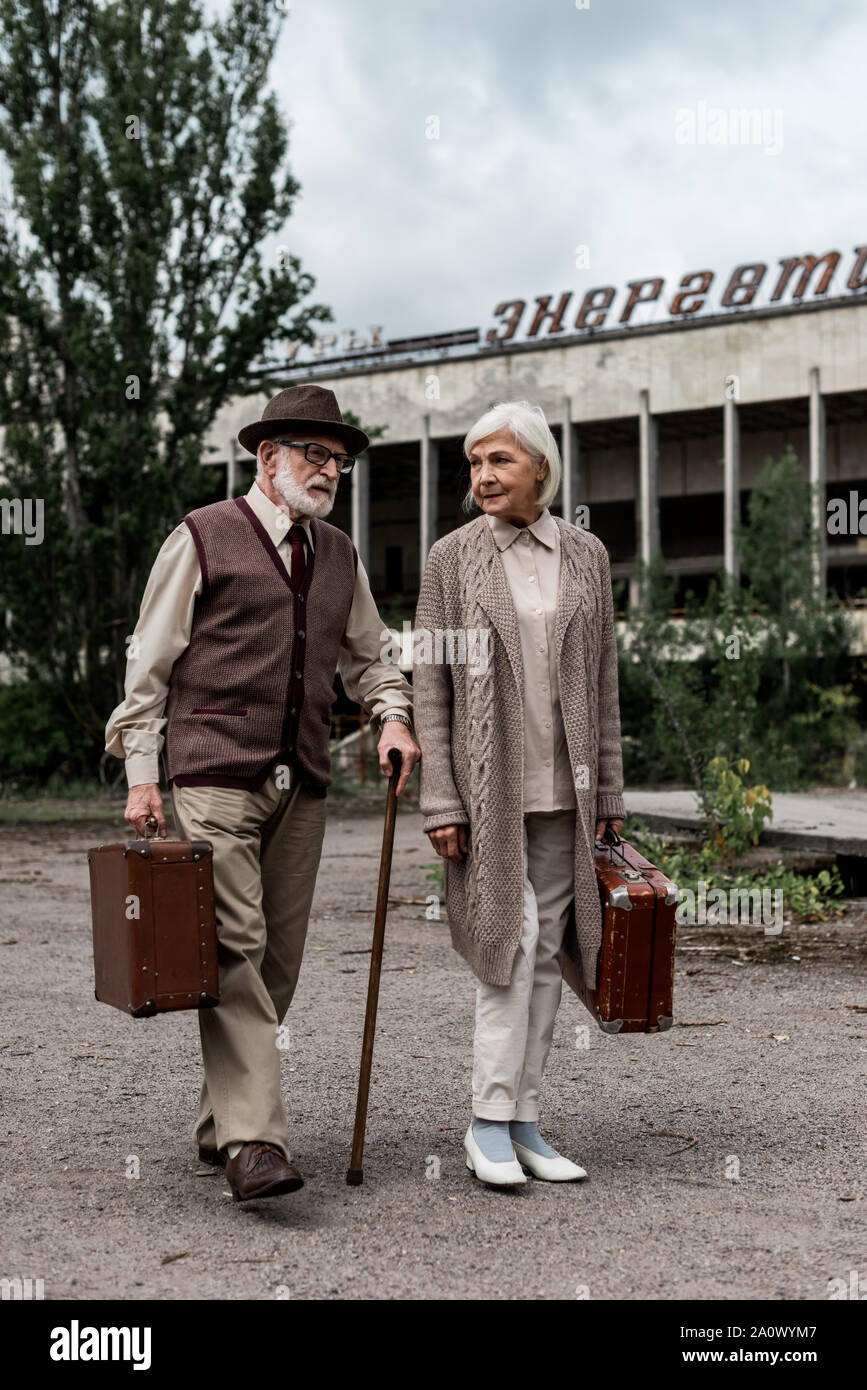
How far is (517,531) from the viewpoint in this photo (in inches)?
168

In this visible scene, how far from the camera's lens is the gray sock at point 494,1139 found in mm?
3943

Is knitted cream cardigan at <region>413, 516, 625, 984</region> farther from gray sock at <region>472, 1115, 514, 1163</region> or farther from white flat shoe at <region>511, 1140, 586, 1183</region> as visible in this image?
white flat shoe at <region>511, 1140, 586, 1183</region>

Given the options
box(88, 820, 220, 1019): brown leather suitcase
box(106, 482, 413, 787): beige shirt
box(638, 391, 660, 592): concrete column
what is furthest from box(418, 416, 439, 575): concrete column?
box(88, 820, 220, 1019): brown leather suitcase

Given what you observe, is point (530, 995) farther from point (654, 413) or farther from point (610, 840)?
point (654, 413)

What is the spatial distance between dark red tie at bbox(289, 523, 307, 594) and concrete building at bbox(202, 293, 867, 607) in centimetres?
3304

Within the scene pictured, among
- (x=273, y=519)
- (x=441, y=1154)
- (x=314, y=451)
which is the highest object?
(x=314, y=451)

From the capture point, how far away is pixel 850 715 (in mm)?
29516

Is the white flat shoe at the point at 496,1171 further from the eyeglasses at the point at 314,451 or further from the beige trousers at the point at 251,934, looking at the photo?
the eyeglasses at the point at 314,451

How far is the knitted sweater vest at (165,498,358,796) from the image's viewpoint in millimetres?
3961

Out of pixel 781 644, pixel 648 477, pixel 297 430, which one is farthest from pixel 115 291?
pixel 648 477

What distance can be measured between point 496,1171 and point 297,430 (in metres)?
2.14

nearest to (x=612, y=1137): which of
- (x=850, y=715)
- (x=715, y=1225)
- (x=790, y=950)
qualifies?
(x=715, y=1225)

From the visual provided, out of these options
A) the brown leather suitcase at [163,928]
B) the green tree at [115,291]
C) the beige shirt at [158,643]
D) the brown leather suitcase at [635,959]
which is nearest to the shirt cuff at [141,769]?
the beige shirt at [158,643]
